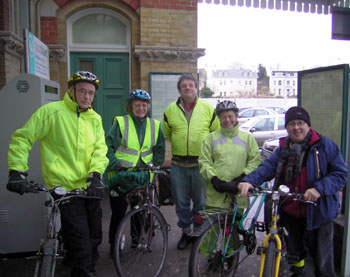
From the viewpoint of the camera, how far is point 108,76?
21.5 ft

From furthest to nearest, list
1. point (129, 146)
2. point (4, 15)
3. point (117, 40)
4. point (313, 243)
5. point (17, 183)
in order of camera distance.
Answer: point (117, 40), point (4, 15), point (129, 146), point (313, 243), point (17, 183)

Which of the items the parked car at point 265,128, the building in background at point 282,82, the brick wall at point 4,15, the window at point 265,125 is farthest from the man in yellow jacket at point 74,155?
the building in background at point 282,82

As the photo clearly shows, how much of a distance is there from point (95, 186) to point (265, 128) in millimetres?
10076

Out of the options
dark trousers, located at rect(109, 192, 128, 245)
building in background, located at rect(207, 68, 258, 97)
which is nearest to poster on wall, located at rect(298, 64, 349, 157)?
dark trousers, located at rect(109, 192, 128, 245)

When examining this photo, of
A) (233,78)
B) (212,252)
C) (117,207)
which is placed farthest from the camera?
(233,78)

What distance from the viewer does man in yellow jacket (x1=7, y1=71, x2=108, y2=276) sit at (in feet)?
9.02

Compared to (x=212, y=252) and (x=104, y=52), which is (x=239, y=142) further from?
(x=104, y=52)

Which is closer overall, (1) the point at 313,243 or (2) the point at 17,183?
(2) the point at 17,183

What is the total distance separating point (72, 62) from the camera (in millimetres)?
6414

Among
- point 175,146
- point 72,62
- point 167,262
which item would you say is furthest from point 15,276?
point 72,62

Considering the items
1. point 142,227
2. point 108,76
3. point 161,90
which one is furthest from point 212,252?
point 108,76

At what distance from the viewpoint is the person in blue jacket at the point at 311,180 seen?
2730 mm

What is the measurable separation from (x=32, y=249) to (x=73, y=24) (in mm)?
4462

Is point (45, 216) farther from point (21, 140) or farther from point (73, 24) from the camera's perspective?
point (73, 24)
